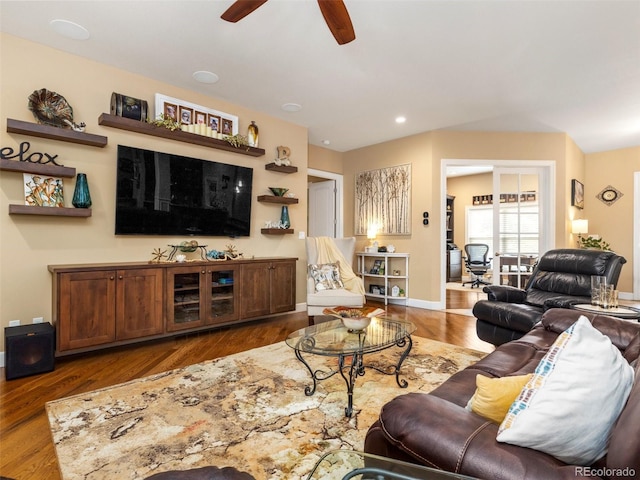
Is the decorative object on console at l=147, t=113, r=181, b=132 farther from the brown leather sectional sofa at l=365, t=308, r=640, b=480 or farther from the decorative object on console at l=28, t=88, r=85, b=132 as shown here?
the brown leather sectional sofa at l=365, t=308, r=640, b=480

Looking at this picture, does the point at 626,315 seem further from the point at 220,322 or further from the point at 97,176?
the point at 97,176

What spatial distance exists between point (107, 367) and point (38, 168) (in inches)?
69.1

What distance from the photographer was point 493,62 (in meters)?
3.12

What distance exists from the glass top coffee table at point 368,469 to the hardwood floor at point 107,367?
1400mm

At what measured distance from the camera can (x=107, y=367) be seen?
273cm

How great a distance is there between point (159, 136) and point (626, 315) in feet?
14.4

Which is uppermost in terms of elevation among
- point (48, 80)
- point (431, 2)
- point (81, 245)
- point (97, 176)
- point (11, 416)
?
point (431, 2)

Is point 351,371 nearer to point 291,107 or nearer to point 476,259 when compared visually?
point 291,107

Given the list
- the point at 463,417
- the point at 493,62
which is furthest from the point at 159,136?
the point at 463,417

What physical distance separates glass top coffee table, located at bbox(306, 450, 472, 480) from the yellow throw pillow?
1.01 ft

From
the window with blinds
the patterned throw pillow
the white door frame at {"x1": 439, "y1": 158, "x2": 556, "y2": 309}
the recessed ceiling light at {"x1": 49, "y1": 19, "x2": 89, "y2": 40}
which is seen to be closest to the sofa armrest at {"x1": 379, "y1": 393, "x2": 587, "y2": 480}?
the patterned throw pillow

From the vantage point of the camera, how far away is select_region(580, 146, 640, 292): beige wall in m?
5.90

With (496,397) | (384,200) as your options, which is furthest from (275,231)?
(496,397)

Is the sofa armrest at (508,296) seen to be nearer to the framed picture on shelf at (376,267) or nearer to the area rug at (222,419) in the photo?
the area rug at (222,419)
